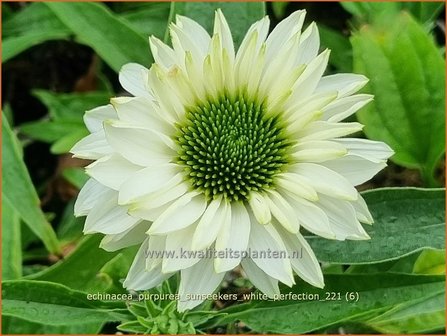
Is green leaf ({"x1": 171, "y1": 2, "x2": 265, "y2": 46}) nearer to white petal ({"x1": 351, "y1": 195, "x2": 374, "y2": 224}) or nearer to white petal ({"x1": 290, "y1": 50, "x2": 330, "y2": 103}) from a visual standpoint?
white petal ({"x1": 290, "y1": 50, "x2": 330, "y2": 103})

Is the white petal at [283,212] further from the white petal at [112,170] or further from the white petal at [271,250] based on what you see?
the white petal at [112,170]

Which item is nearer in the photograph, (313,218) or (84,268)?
(313,218)

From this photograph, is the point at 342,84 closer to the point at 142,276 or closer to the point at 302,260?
the point at 302,260

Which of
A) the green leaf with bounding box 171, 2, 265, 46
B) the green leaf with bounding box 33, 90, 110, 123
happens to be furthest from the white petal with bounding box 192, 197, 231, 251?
the green leaf with bounding box 33, 90, 110, 123

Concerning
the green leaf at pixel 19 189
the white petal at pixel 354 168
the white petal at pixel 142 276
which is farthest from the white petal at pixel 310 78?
the green leaf at pixel 19 189

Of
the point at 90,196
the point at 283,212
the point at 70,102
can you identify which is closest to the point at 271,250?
the point at 283,212

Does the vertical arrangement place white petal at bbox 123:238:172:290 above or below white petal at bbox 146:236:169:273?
below
